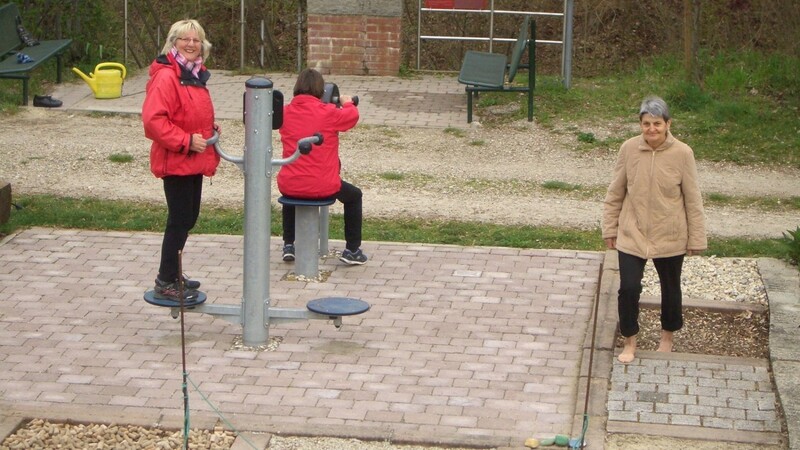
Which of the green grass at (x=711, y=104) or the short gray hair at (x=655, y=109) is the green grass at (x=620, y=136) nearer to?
the green grass at (x=711, y=104)

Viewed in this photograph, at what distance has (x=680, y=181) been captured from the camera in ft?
23.4

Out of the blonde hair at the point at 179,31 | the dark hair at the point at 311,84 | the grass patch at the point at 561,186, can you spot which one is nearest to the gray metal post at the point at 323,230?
the dark hair at the point at 311,84

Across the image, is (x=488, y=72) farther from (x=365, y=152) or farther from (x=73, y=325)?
(x=73, y=325)

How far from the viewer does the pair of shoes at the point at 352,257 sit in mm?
9039

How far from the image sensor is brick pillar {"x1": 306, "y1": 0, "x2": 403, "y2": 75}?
16172 millimetres

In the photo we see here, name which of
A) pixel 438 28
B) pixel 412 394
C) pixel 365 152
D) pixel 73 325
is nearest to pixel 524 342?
pixel 412 394

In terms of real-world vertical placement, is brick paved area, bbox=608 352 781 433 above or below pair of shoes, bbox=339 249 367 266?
below

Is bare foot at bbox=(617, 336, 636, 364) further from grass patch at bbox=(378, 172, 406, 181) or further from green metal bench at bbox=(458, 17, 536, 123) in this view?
green metal bench at bbox=(458, 17, 536, 123)

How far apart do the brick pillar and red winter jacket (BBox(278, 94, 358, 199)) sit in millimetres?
7807

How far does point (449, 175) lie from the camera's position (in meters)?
12.1

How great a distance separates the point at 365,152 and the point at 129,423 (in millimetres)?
6765

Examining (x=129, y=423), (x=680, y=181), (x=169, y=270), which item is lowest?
(x=129, y=423)

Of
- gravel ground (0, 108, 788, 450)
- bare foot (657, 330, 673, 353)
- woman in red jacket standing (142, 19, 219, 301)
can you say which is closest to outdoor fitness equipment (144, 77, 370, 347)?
woman in red jacket standing (142, 19, 219, 301)

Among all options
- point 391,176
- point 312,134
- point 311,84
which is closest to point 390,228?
point 391,176
